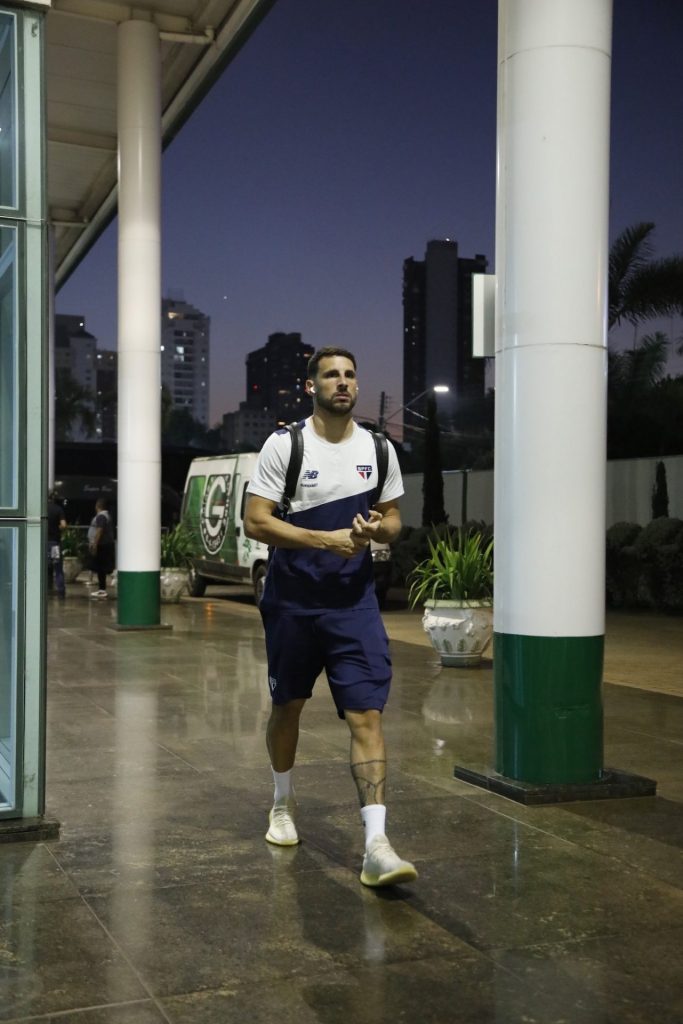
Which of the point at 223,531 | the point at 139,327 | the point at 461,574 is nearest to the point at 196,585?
the point at 223,531

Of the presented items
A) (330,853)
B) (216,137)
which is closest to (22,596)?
(330,853)

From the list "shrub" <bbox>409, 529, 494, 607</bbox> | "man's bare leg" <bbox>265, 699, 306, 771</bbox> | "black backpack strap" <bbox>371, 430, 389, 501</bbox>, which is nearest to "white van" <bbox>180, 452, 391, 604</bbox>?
"shrub" <bbox>409, 529, 494, 607</bbox>

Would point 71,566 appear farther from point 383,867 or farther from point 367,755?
point 383,867

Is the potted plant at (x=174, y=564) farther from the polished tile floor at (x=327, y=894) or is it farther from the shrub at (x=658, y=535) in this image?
the polished tile floor at (x=327, y=894)

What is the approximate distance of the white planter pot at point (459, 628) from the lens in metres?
11.3

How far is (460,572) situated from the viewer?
1122 cm

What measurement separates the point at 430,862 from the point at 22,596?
2117mm

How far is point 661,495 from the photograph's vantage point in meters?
21.2

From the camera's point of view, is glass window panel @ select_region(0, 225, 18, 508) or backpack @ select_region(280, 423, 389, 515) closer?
backpack @ select_region(280, 423, 389, 515)

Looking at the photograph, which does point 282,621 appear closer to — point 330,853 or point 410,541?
point 330,853

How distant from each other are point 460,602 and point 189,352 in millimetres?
113661

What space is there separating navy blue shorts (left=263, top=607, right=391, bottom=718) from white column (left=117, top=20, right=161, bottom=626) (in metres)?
10.4

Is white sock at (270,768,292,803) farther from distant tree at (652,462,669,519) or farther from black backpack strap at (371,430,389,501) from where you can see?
distant tree at (652,462,669,519)

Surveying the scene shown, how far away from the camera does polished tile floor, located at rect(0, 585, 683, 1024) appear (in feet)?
11.6
